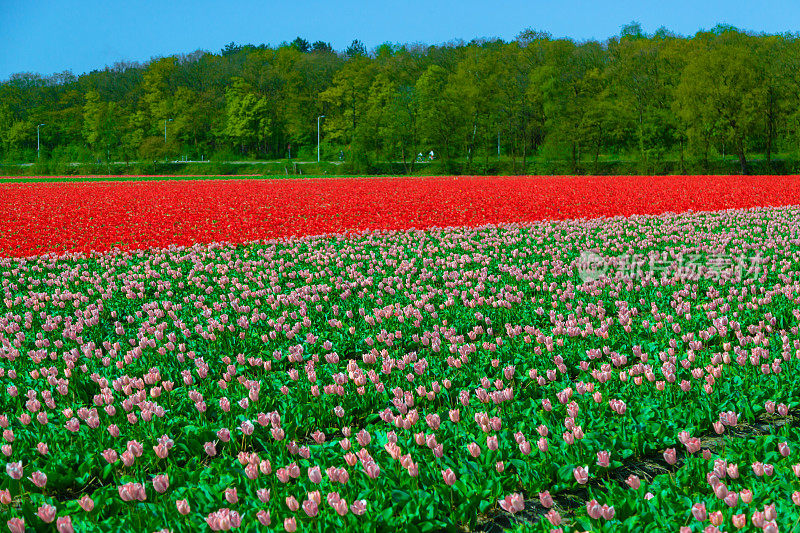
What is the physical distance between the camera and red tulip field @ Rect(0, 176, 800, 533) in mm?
3436

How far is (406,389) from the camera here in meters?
5.10

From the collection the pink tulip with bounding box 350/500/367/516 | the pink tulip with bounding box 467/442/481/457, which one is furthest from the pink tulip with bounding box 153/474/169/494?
the pink tulip with bounding box 467/442/481/457

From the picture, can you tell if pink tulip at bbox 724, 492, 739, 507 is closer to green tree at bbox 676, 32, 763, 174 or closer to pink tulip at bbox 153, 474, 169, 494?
pink tulip at bbox 153, 474, 169, 494

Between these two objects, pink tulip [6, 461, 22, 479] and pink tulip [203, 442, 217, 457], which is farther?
pink tulip [203, 442, 217, 457]

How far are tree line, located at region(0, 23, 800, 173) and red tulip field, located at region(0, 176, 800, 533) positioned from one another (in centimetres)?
4361

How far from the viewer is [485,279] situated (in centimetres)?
883

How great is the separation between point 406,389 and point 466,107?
59.2m

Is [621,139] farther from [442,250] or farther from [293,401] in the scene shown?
[293,401]

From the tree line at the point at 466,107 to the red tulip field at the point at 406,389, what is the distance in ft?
143

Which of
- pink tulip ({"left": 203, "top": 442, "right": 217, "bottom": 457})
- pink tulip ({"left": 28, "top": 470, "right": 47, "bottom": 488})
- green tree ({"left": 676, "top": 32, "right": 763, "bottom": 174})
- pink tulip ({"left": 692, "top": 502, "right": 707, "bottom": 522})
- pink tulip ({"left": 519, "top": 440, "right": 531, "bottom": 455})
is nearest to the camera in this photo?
pink tulip ({"left": 692, "top": 502, "right": 707, "bottom": 522})

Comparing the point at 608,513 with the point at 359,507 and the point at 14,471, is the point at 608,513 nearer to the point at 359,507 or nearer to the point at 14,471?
the point at 359,507

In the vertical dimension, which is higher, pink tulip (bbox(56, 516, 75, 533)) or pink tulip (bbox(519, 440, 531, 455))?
pink tulip (bbox(519, 440, 531, 455))

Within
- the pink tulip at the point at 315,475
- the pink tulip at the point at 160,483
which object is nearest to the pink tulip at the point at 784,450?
the pink tulip at the point at 315,475

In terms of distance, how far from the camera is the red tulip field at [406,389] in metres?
3.44
